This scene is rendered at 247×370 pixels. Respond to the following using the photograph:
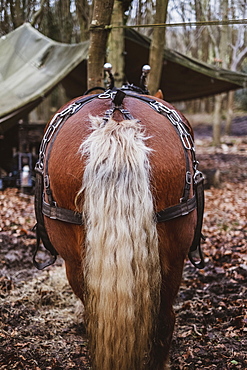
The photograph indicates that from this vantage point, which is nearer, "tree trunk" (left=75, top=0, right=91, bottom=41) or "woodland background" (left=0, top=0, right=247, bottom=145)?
"woodland background" (left=0, top=0, right=247, bottom=145)

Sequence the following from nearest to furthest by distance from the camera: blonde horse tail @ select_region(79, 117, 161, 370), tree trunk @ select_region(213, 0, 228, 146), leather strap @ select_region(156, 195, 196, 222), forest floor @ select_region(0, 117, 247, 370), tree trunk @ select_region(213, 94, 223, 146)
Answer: blonde horse tail @ select_region(79, 117, 161, 370) → leather strap @ select_region(156, 195, 196, 222) → forest floor @ select_region(0, 117, 247, 370) → tree trunk @ select_region(213, 0, 228, 146) → tree trunk @ select_region(213, 94, 223, 146)

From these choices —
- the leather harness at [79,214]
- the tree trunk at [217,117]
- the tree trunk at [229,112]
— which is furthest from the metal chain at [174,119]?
the tree trunk at [229,112]

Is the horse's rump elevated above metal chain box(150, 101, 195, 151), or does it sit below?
below

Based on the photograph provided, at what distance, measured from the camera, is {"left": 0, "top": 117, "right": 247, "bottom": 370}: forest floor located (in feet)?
9.12

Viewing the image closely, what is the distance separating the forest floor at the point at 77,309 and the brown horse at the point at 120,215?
2.64 feet

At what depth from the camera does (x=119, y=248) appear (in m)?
1.81

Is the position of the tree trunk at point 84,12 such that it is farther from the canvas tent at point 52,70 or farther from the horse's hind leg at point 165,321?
the horse's hind leg at point 165,321

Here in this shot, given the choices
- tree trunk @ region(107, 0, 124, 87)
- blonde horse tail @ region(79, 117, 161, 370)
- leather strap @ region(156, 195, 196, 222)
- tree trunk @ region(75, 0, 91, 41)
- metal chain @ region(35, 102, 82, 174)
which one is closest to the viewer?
blonde horse tail @ region(79, 117, 161, 370)

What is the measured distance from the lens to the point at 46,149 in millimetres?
2389

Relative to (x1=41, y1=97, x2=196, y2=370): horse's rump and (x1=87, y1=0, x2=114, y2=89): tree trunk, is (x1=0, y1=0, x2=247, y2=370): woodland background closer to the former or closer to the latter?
(x1=41, y1=97, x2=196, y2=370): horse's rump

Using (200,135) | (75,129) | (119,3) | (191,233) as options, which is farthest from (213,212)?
(200,135)

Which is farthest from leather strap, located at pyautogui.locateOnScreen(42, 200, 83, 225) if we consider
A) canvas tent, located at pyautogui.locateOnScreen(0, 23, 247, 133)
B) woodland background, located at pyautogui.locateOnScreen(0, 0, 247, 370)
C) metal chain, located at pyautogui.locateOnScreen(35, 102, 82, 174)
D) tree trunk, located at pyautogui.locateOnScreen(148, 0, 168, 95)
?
tree trunk, located at pyautogui.locateOnScreen(148, 0, 168, 95)

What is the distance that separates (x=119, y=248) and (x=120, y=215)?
144mm

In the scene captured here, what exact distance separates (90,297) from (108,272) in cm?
Answer: 18
